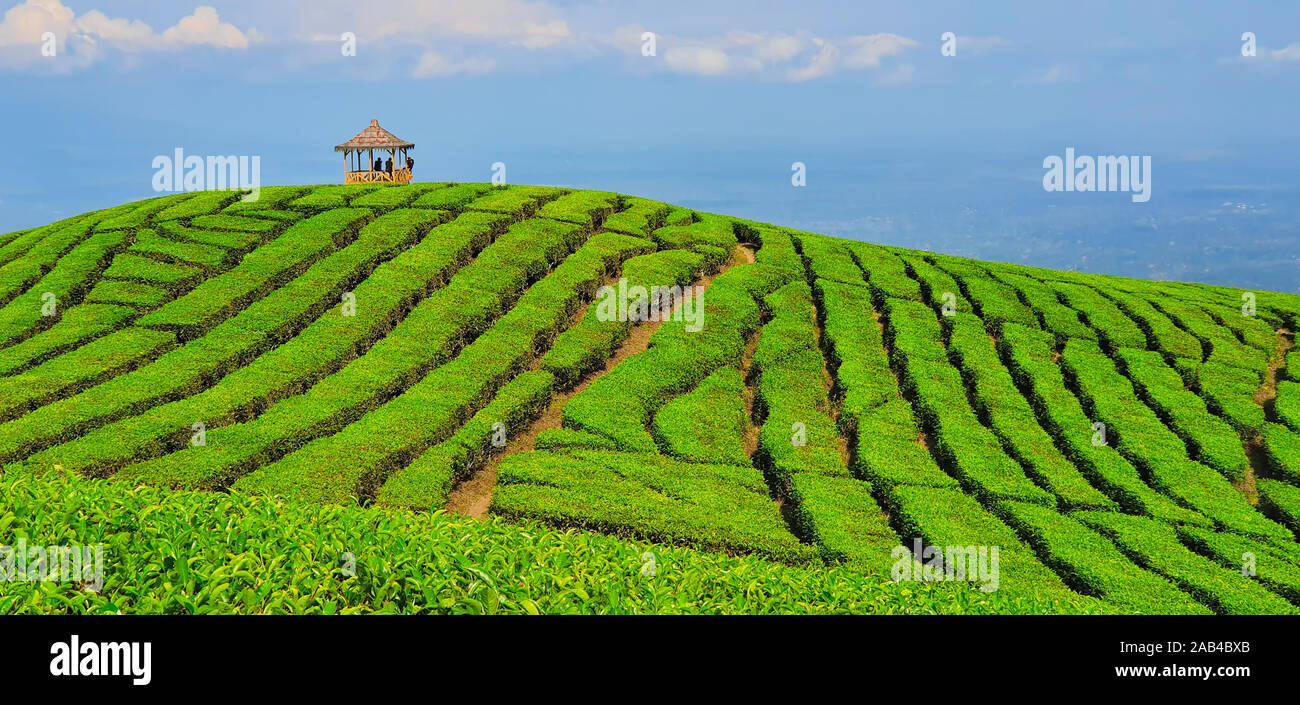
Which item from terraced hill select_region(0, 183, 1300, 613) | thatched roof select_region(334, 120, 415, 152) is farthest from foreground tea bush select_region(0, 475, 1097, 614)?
thatched roof select_region(334, 120, 415, 152)

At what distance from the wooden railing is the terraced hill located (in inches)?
180

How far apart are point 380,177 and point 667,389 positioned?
2317cm

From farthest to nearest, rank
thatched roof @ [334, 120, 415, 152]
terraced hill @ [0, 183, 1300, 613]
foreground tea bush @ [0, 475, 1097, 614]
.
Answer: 1. thatched roof @ [334, 120, 415, 152]
2. terraced hill @ [0, 183, 1300, 613]
3. foreground tea bush @ [0, 475, 1097, 614]

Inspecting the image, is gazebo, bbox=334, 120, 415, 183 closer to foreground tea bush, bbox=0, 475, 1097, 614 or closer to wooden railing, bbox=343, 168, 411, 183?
wooden railing, bbox=343, 168, 411, 183

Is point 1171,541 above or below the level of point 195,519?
below

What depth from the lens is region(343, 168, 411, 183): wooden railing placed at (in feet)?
127

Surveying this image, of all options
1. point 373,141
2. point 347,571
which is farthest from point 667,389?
point 373,141

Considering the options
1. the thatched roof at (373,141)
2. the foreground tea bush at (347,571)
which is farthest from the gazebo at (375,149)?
the foreground tea bush at (347,571)

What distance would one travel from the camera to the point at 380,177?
39.2m
